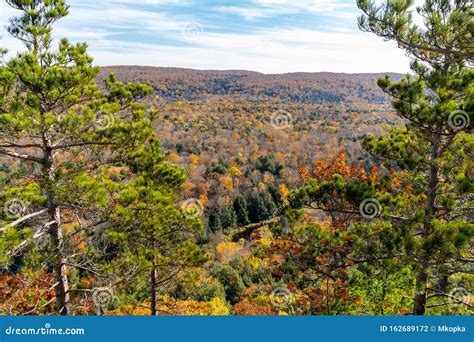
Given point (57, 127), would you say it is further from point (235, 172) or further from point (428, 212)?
point (235, 172)

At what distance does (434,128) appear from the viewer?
6512 mm

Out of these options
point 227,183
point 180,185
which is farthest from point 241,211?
point 180,185

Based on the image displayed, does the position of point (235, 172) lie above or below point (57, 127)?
below

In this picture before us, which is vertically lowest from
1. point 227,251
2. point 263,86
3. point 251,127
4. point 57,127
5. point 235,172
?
point 227,251

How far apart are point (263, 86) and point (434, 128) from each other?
472 feet

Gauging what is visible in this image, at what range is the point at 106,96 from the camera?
8055 mm

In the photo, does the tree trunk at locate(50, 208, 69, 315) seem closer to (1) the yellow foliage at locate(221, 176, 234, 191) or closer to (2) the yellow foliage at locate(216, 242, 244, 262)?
(2) the yellow foliage at locate(216, 242, 244, 262)

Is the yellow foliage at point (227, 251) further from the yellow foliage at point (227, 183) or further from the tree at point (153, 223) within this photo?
the tree at point (153, 223)

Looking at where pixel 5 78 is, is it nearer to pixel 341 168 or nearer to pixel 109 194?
pixel 109 194

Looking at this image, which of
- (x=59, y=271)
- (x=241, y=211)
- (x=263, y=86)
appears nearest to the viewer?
(x=59, y=271)

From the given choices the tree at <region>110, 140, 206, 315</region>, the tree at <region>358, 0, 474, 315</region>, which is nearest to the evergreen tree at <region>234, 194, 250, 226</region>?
the tree at <region>110, 140, 206, 315</region>

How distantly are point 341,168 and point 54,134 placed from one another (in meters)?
20.6

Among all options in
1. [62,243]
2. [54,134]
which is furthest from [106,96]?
[62,243]

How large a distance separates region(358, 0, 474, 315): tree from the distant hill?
4314 inches
